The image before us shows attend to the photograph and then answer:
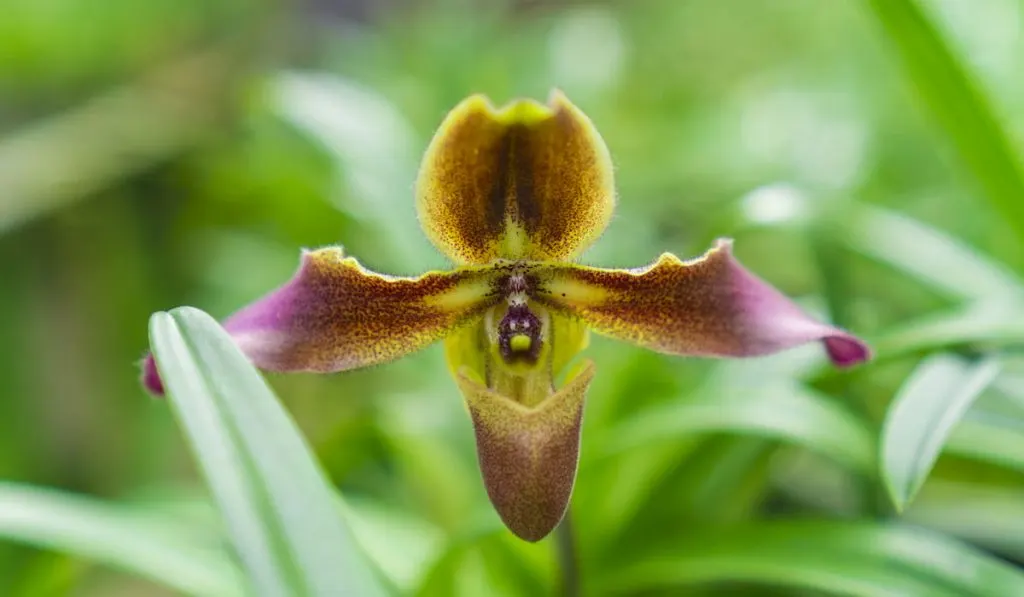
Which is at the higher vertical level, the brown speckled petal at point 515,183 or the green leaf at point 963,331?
the green leaf at point 963,331

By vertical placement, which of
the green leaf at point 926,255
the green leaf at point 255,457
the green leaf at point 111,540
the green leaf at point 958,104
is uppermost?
the green leaf at point 958,104

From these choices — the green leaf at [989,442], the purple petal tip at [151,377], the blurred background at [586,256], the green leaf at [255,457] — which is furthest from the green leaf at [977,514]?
the purple petal tip at [151,377]

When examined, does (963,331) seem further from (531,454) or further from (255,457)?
(255,457)

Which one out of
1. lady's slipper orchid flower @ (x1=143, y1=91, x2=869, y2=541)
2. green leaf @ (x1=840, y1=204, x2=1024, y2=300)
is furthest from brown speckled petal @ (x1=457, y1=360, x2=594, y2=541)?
green leaf @ (x1=840, y1=204, x2=1024, y2=300)

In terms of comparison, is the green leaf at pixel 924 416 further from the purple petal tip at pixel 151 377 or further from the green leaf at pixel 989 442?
the purple petal tip at pixel 151 377

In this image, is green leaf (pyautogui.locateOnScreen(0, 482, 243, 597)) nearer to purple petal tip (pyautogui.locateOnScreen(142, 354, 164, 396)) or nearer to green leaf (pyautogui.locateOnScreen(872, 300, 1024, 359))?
purple petal tip (pyautogui.locateOnScreen(142, 354, 164, 396))
